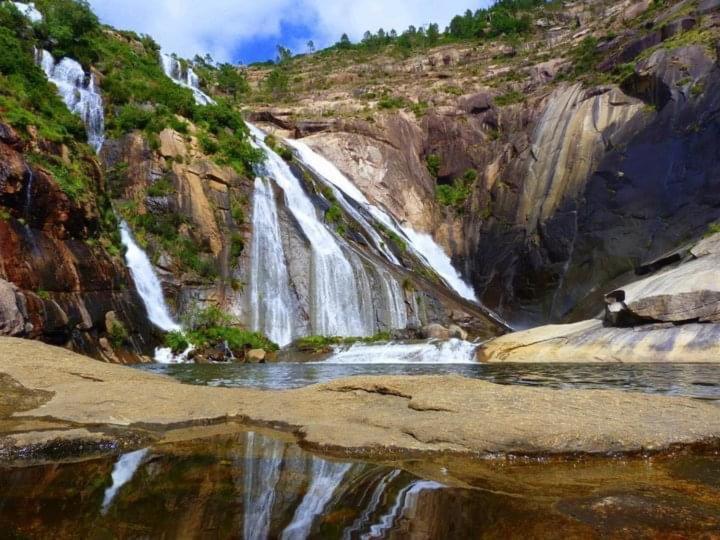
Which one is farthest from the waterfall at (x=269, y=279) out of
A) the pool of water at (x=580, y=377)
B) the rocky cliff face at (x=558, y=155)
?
the rocky cliff face at (x=558, y=155)

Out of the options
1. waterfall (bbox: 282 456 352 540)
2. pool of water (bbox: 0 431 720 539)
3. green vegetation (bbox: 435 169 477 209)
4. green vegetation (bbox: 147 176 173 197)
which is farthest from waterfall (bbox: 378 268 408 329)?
waterfall (bbox: 282 456 352 540)

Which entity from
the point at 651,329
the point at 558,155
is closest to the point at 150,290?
the point at 651,329

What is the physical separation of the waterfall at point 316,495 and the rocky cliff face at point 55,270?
44.9ft

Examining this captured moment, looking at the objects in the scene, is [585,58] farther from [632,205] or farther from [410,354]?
[410,354]

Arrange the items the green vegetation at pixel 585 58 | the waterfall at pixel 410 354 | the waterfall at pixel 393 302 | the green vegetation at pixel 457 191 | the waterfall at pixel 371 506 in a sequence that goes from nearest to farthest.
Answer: the waterfall at pixel 371 506 < the waterfall at pixel 410 354 < the waterfall at pixel 393 302 < the green vegetation at pixel 457 191 < the green vegetation at pixel 585 58

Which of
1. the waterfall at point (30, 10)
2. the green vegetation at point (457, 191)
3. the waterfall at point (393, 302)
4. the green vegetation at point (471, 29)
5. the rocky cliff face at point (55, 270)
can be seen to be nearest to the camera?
the rocky cliff face at point (55, 270)

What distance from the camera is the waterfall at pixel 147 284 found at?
24391 millimetres

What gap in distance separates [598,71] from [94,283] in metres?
40.1

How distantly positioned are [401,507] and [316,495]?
0.70 metres

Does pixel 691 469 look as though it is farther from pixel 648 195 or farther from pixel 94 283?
pixel 648 195

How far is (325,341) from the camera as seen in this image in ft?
83.4

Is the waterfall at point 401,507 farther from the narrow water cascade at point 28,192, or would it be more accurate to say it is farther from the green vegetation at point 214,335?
the green vegetation at point 214,335

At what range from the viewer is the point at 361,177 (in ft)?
152

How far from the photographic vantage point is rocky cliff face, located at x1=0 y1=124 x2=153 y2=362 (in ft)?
56.0
